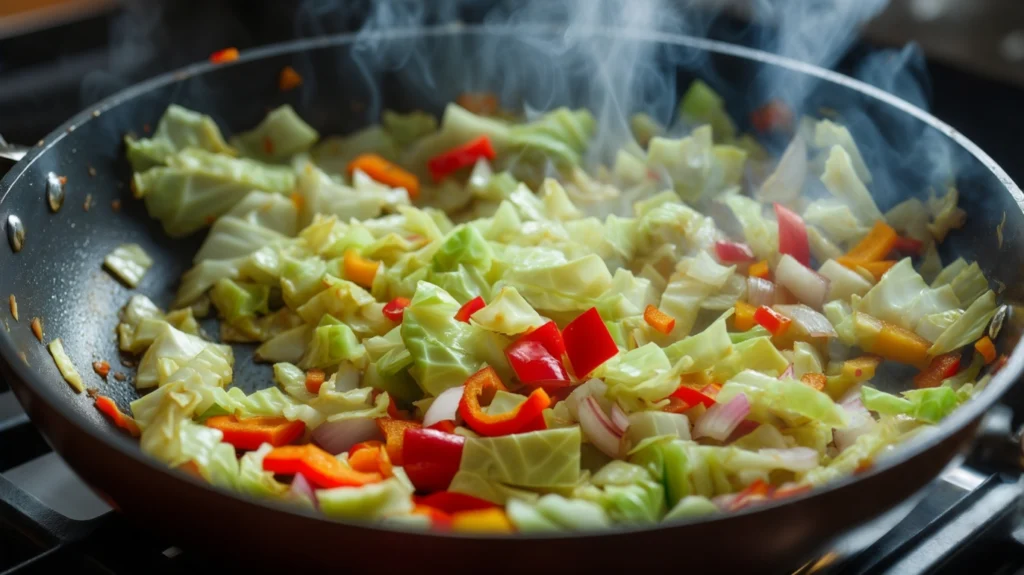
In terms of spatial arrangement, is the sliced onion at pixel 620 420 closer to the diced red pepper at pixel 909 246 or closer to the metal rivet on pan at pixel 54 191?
the diced red pepper at pixel 909 246

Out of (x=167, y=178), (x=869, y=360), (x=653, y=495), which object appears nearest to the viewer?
(x=653, y=495)

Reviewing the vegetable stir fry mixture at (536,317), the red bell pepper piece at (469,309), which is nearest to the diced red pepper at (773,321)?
the vegetable stir fry mixture at (536,317)

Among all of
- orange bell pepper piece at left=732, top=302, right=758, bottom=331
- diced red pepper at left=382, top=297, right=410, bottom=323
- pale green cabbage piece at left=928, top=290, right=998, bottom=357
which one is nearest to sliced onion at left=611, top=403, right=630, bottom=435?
orange bell pepper piece at left=732, top=302, right=758, bottom=331

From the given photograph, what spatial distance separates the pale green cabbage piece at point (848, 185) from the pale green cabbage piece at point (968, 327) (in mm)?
442

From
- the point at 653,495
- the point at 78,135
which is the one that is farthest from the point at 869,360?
the point at 78,135

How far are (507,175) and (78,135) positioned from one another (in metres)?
1.07

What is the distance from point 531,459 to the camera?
60.2 inches

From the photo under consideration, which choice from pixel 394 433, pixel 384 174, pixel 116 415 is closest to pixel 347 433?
pixel 394 433

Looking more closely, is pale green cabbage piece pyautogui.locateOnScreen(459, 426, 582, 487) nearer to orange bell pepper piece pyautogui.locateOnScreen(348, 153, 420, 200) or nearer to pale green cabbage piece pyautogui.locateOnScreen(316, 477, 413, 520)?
pale green cabbage piece pyautogui.locateOnScreen(316, 477, 413, 520)

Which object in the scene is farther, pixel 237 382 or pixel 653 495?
pixel 237 382

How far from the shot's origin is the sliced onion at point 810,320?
1.97 meters

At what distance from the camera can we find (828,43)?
2.84 meters

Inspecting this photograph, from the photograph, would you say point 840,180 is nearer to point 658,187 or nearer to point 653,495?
point 658,187

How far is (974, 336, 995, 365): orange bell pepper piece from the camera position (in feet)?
5.92
